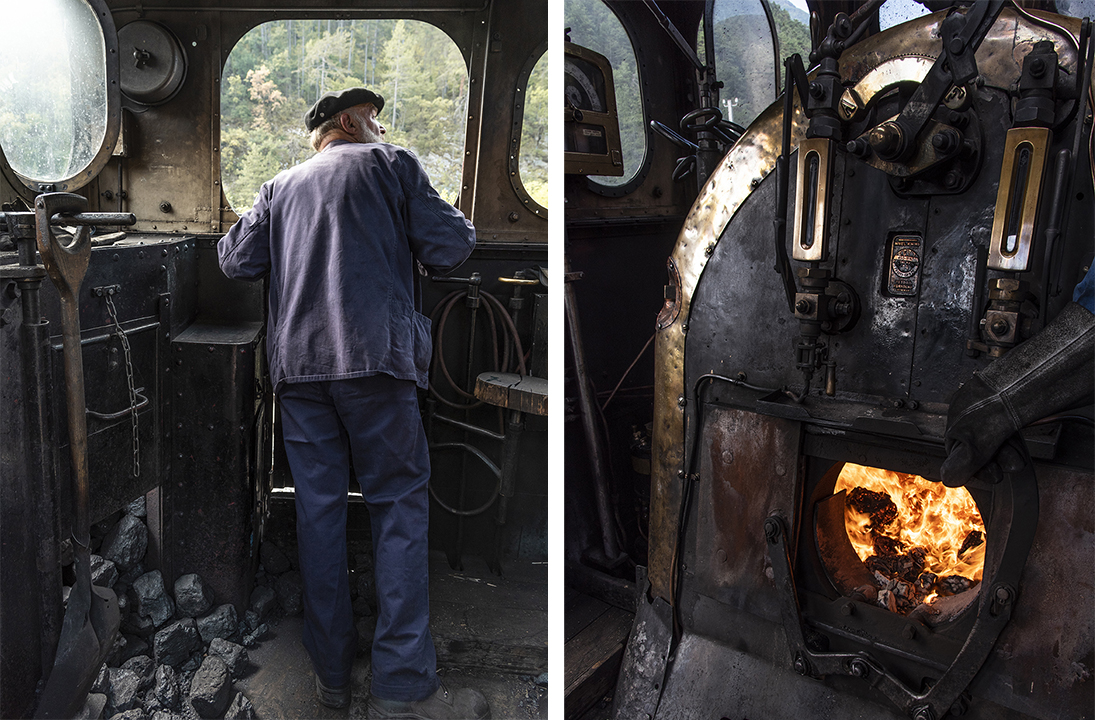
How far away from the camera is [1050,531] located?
176 cm

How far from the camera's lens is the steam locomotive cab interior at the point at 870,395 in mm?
1657

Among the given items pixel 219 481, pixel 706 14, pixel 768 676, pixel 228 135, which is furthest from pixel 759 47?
pixel 219 481

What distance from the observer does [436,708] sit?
2.73 metres

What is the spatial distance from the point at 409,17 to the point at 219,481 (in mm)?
2086

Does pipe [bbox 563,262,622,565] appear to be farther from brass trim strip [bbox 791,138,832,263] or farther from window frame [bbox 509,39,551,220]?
brass trim strip [bbox 791,138,832,263]

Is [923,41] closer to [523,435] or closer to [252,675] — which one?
[523,435]

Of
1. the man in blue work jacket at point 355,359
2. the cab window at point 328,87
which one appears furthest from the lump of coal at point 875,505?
the cab window at point 328,87

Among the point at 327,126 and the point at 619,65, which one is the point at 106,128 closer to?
the point at 327,126

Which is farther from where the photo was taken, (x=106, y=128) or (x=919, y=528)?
(x=106, y=128)

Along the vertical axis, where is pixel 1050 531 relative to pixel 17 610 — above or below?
above

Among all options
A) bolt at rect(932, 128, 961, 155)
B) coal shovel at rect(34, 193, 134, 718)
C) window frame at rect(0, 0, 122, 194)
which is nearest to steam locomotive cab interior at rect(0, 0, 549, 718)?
window frame at rect(0, 0, 122, 194)

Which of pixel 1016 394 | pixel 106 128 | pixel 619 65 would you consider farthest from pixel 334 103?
pixel 1016 394

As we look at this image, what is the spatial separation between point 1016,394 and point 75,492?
8.59 feet

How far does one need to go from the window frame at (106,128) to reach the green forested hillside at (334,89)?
410 mm
